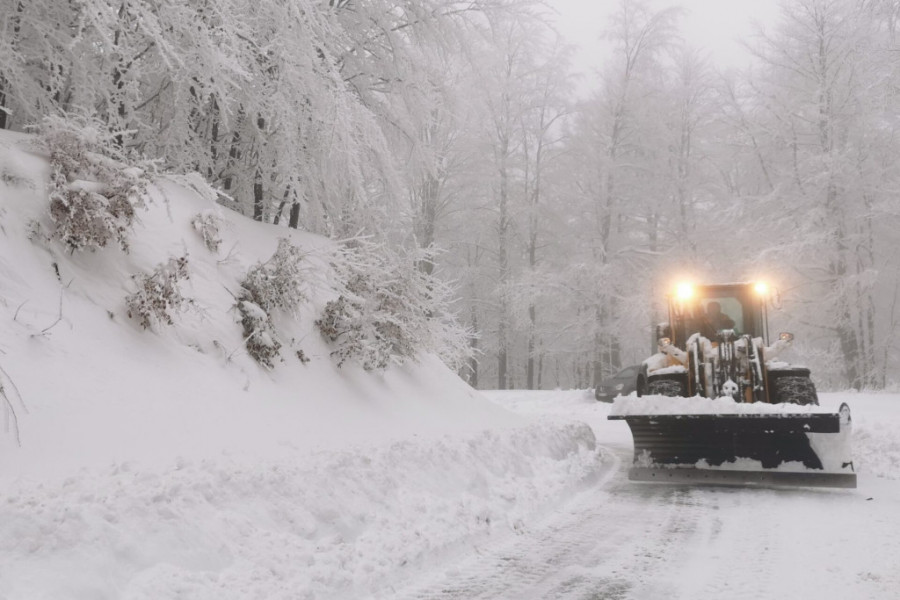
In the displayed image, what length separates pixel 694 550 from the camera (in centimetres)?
496

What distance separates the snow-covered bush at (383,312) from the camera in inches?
328

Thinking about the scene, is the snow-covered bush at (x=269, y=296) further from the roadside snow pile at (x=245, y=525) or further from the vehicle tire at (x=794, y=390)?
the vehicle tire at (x=794, y=390)

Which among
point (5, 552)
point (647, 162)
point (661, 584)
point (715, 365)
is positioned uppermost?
point (647, 162)

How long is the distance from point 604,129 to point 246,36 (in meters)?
20.3

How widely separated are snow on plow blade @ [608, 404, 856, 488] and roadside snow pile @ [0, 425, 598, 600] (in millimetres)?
2352

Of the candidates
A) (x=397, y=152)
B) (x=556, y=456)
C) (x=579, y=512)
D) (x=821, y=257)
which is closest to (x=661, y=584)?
(x=579, y=512)

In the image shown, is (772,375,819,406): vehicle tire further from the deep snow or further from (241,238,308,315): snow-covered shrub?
(241,238,308,315): snow-covered shrub

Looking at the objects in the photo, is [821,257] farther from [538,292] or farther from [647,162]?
[538,292]

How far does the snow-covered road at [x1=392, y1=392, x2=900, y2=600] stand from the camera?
4.09 meters

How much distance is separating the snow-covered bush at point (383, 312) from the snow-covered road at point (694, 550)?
9.90ft

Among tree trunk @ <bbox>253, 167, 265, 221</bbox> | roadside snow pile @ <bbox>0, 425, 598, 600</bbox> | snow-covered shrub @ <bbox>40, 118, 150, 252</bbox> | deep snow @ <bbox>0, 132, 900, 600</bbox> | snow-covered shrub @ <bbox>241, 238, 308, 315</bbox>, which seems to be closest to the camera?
roadside snow pile @ <bbox>0, 425, 598, 600</bbox>

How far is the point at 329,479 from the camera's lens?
5.17m

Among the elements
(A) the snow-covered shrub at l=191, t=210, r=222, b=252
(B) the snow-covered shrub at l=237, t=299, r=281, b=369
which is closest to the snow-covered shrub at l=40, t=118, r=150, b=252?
(A) the snow-covered shrub at l=191, t=210, r=222, b=252

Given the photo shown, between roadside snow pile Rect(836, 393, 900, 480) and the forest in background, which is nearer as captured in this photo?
the forest in background
